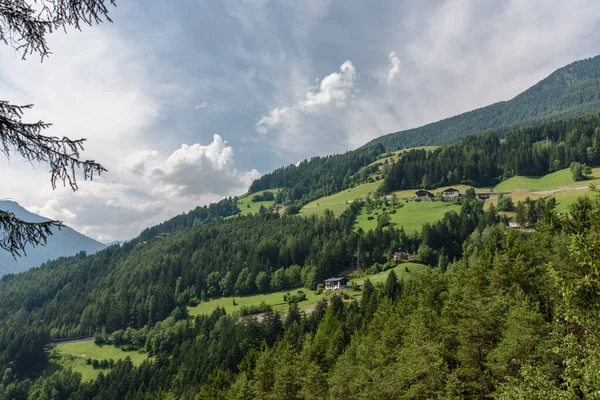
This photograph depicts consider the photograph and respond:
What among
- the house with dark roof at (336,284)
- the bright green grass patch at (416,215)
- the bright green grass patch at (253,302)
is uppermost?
the bright green grass patch at (416,215)

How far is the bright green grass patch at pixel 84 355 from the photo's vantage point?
424ft

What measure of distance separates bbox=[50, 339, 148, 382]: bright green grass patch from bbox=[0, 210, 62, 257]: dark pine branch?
5491 inches

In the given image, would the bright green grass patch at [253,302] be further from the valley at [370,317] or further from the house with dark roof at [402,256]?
the house with dark roof at [402,256]

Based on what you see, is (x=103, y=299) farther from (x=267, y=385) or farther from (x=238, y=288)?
(x=267, y=385)

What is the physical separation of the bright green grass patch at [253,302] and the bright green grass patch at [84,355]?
3143 centimetres

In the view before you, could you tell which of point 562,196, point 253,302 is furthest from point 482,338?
point 562,196

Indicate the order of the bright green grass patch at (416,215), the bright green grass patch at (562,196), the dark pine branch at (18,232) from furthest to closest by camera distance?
the bright green grass patch at (416,215)
the bright green grass patch at (562,196)
the dark pine branch at (18,232)

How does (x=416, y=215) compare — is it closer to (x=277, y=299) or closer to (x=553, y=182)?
(x=553, y=182)

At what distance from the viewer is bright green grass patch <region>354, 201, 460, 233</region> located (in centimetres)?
17000

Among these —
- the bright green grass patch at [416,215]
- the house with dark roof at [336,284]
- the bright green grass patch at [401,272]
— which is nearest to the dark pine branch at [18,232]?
the bright green grass patch at [401,272]

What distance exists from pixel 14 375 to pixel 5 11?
613 ft

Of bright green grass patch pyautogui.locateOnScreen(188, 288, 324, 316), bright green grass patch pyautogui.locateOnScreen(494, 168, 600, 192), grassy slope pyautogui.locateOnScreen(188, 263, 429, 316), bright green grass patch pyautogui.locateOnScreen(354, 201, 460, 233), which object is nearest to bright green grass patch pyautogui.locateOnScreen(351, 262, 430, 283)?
grassy slope pyautogui.locateOnScreen(188, 263, 429, 316)

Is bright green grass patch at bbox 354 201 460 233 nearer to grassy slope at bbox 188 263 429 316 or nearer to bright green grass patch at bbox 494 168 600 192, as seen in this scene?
grassy slope at bbox 188 263 429 316

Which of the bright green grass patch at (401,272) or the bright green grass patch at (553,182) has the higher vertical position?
the bright green grass patch at (553,182)
